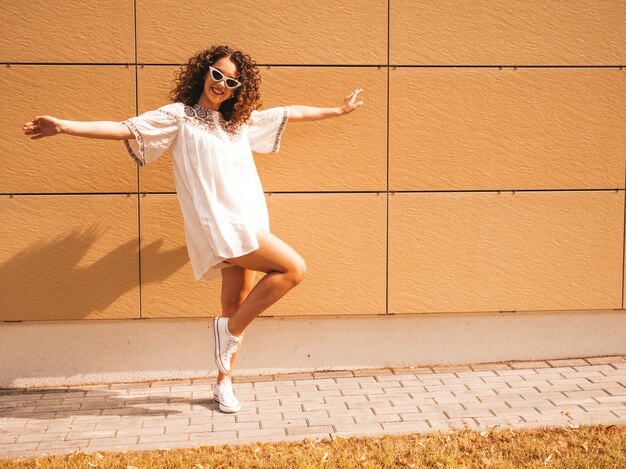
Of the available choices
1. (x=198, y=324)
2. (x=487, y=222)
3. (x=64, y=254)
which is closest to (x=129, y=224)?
(x=64, y=254)

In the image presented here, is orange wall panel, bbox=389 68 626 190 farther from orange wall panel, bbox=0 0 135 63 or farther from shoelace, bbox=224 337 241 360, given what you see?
orange wall panel, bbox=0 0 135 63

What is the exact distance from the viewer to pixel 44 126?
4.00 meters

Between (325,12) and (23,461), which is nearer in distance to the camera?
(23,461)

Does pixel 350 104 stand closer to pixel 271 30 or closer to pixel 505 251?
pixel 271 30

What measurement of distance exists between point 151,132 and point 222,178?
492 millimetres

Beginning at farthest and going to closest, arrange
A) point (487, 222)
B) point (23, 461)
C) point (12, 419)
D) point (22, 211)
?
point (487, 222) → point (22, 211) → point (12, 419) → point (23, 461)

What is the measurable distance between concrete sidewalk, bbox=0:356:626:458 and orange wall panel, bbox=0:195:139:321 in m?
0.57

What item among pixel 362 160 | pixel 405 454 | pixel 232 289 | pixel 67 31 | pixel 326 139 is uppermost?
pixel 67 31

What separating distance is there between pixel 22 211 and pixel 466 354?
331 centimetres

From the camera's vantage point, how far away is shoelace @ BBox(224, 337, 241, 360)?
4.63 m

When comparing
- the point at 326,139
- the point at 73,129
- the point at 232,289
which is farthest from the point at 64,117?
the point at 326,139

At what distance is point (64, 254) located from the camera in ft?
17.2

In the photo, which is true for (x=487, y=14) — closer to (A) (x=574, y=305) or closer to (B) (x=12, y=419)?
(A) (x=574, y=305)

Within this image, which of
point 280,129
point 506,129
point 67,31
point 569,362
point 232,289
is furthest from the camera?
point 569,362
